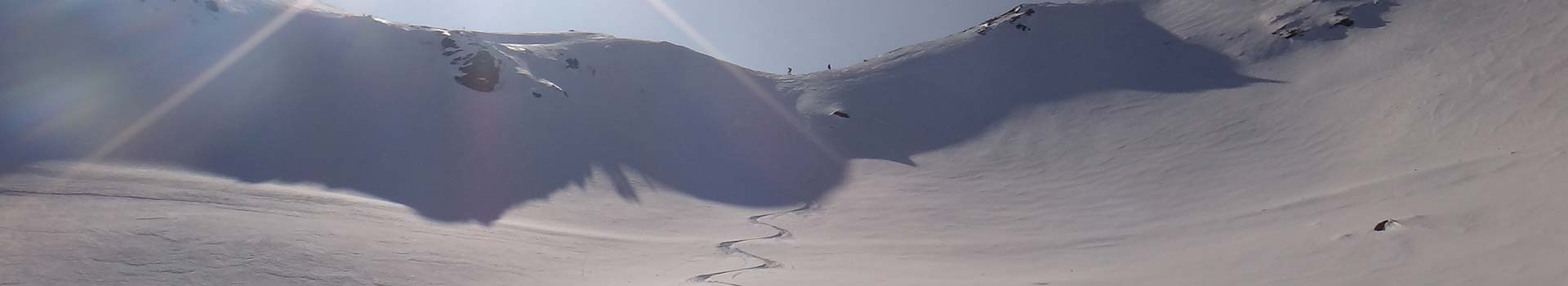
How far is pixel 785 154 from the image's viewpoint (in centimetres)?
3083

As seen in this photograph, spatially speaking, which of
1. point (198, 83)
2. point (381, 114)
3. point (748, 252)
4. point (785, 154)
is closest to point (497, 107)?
point (381, 114)

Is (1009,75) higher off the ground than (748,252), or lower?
higher

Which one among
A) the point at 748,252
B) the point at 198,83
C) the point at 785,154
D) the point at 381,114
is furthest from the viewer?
the point at 785,154

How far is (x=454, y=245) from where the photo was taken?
564 inches

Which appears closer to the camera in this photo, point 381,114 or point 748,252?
point 748,252

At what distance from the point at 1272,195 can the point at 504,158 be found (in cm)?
1842

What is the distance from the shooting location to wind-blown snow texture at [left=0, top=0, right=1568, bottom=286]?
39.9ft

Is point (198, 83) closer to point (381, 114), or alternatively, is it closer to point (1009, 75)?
point (381, 114)

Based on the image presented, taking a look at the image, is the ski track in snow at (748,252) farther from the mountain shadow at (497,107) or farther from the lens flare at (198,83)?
the lens flare at (198,83)

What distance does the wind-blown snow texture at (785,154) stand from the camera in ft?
39.9

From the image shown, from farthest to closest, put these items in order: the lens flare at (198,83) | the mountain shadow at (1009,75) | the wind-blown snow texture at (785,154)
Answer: the mountain shadow at (1009,75)
the lens flare at (198,83)
the wind-blown snow texture at (785,154)

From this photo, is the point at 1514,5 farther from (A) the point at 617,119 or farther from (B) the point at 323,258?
(B) the point at 323,258

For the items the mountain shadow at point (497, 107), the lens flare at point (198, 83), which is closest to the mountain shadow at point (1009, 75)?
the mountain shadow at point (497, 107)

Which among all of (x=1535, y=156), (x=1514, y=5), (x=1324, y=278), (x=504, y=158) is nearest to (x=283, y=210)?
(x=504, y=158)
